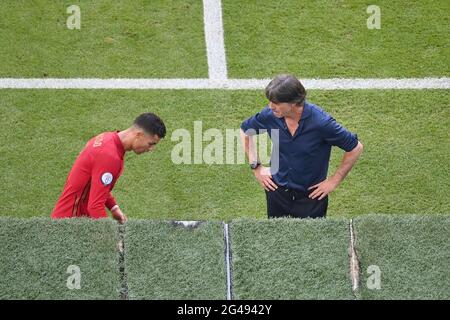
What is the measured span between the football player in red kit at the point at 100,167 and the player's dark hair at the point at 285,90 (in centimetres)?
90

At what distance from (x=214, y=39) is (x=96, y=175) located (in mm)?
4004

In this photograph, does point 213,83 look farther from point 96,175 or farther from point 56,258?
point 56,258

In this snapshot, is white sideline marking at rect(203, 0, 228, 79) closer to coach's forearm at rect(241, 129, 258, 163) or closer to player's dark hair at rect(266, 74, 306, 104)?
coach's forearm at rect(241, 129, 258, 163)

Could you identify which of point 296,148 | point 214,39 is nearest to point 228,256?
point 296,148

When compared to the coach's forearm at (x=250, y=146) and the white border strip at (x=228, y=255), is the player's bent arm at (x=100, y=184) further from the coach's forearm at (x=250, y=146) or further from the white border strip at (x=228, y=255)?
the coach's forearm at (x=250, y=146)

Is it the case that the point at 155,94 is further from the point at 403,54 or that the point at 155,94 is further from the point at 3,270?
the point at 3,270

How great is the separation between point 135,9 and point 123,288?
17.9 feet

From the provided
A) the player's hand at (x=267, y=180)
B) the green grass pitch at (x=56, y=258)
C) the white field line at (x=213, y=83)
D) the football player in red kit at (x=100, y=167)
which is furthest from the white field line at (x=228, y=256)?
the white field line at (x=213, y=83)

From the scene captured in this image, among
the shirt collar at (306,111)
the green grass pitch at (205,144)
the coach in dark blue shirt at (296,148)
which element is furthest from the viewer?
the green grass pitch at (205,144)

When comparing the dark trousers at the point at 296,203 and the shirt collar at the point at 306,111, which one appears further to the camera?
the dark trousers at the point at 296,203

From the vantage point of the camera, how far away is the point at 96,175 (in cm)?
673

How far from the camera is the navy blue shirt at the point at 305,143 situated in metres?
6.92

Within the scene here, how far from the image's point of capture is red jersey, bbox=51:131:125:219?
22.0ft

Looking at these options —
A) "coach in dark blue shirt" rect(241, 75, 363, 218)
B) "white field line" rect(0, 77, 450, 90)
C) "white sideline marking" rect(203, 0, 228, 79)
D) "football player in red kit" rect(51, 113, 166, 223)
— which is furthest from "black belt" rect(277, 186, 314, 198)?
"white sideline marking" rect(203, 0, 228, 79)
